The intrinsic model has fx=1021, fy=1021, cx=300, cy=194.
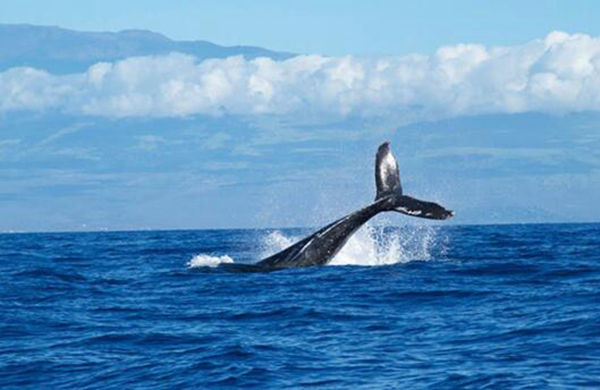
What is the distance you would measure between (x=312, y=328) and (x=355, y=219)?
947cm

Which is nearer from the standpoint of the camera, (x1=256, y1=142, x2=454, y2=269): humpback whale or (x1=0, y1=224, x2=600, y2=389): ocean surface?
(x1=0, y1=224, x2=600, y2=389): ocean surface

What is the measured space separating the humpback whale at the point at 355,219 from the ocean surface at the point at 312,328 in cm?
81

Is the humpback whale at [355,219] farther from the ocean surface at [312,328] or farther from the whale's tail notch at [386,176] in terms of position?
the ocean surface at [312,328]

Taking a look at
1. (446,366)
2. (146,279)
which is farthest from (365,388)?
(146,279)

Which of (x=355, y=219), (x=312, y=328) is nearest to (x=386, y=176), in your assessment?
(x=355, y=219)

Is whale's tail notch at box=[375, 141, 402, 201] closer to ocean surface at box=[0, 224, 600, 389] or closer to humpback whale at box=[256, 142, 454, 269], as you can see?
humpback whale at box=[256, 142, 454, 269]

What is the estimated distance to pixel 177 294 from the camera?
2127cm

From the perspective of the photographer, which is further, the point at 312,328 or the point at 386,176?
the point at 386,176

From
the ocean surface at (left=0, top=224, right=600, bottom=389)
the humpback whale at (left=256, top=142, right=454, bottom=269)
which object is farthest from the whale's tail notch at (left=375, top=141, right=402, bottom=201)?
the ocean surface at (left=0, top=224, right=600, bottom=389)

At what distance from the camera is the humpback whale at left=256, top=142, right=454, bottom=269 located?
24031 millimetres

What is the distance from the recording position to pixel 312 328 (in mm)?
15727

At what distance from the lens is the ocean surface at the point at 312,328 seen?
1233 centimetres

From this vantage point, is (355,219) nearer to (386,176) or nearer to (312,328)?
(386,176)

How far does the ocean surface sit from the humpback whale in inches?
31.9
